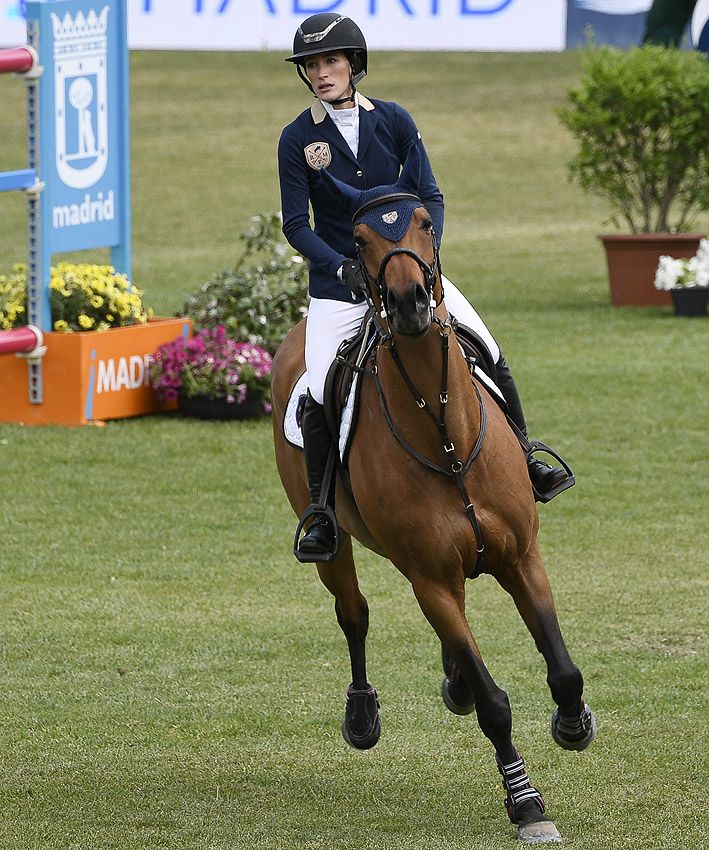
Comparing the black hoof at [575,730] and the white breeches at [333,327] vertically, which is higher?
the white breeches at [333,327]

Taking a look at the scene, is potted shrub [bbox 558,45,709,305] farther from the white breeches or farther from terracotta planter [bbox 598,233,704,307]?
the white breeches

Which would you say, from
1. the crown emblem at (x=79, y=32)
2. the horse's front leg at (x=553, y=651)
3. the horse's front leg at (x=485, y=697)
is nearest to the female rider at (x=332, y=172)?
the horse's front leg at (x=553, y=651)

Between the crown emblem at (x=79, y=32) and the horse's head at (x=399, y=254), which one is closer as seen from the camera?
the horse's head at (x=399, y=254)

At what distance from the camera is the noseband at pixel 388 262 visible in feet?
15.1

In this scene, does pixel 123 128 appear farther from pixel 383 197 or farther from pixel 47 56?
pixel 383 197

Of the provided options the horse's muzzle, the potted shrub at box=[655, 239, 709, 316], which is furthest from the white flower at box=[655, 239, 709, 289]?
the horse's muzzle

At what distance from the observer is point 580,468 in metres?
10.8

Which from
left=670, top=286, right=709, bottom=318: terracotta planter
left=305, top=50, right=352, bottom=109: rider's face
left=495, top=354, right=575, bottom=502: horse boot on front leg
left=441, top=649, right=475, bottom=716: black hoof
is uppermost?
left=305, top=50, right=352, bottom=109: rider's face

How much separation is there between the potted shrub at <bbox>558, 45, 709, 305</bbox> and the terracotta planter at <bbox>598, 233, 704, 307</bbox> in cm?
1

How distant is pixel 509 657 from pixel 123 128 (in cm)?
704

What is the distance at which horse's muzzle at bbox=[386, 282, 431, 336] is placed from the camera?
4539 millimetres

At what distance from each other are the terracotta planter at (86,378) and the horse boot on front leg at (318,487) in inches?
246

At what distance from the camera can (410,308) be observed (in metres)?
4.55

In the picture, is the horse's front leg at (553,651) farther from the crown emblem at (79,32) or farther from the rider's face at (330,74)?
the crown emblem at (79,32)
